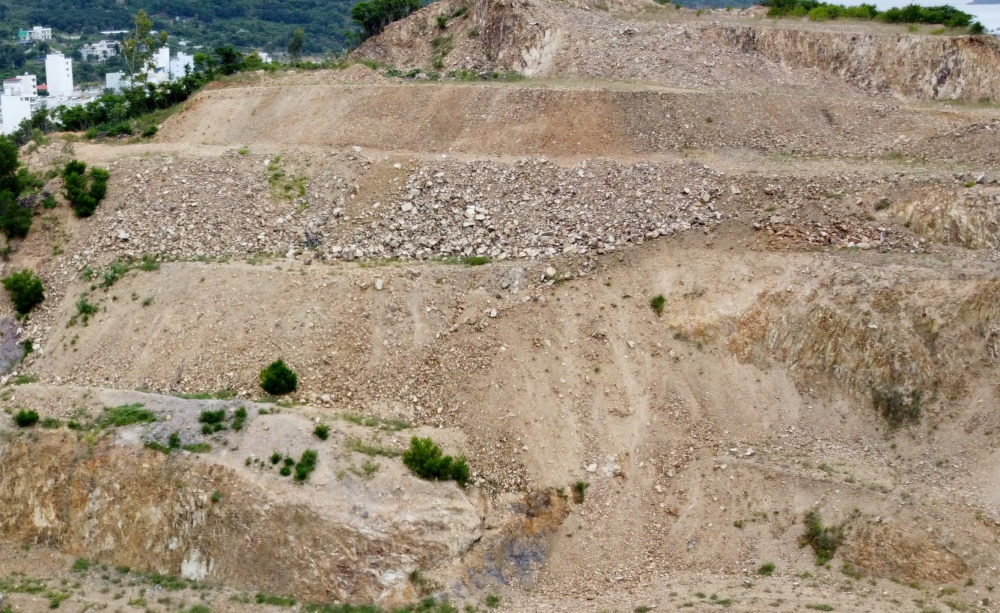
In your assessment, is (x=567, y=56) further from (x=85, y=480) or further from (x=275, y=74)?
(x=85, y=480)

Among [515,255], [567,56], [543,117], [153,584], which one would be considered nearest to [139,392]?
[153,584]

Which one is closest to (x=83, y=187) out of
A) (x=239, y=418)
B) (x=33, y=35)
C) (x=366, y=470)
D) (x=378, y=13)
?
(x=239, y=418)

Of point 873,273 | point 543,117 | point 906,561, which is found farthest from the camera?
point 543,117

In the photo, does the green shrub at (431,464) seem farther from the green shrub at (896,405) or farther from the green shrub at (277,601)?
the green shrub at (896,405)

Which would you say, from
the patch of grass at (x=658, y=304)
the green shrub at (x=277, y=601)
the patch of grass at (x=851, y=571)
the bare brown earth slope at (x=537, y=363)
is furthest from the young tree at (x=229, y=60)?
the patch of grass at (x=851, y=571)

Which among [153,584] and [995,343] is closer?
[153,584]

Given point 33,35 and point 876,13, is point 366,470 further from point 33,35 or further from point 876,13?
point 33,35

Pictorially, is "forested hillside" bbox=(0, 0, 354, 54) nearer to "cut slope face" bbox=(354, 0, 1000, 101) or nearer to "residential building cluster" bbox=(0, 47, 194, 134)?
"residential building cluster" bbox=(0, 47, 194, 134)
